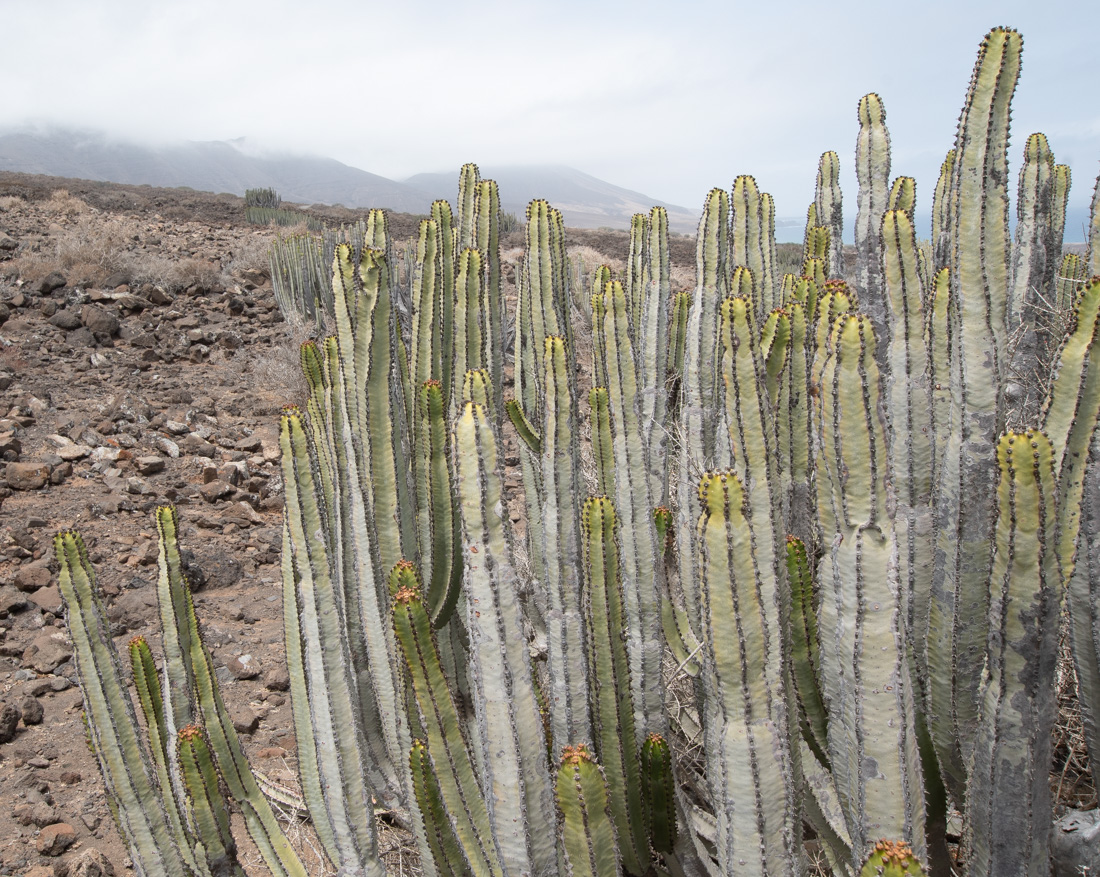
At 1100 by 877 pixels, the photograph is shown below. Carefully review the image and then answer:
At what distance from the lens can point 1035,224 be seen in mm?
5957

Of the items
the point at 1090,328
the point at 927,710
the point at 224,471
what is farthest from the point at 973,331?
the point at 224,471

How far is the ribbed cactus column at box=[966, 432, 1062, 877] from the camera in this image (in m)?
1.48

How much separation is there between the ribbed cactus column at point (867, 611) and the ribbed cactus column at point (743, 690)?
15cm

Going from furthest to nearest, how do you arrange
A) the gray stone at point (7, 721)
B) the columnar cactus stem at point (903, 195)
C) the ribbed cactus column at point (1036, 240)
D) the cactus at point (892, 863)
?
the ribbed cactus column at point (1036, 240)
the gray stone at point (7, 721)
the columnar cactus stem at point (903, 195)
the cactus at point (892, 863)

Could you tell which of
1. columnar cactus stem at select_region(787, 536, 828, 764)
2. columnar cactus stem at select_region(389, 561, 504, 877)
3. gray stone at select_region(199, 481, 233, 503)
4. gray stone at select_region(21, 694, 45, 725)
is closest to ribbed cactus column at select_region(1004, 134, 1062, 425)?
columnar cactus stem at select_region(787, 536, 828, 764)

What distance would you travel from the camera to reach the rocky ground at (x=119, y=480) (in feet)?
12.7

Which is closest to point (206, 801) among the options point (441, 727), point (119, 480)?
point (441, 727)

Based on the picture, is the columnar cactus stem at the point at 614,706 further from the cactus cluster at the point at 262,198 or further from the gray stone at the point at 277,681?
the cactus cluster at the point at 262,198

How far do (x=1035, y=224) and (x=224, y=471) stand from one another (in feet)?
24.5

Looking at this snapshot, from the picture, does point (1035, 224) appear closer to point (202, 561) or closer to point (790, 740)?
point (790, 740)

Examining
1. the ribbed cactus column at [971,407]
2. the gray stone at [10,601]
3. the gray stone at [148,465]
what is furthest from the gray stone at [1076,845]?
the gray stone at [148,465]

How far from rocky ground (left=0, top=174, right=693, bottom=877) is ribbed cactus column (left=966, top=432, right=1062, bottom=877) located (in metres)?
2.68

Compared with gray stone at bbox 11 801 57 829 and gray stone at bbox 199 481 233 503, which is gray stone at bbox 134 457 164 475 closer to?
gray stone at bbox 199 481 233 503

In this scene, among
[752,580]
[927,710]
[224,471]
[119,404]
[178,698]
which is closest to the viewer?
[752,580]
